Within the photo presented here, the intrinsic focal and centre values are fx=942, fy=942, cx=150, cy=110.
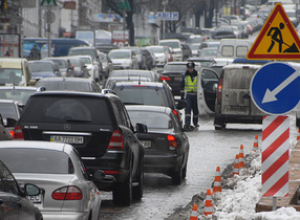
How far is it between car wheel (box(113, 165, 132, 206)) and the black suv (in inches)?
3.6

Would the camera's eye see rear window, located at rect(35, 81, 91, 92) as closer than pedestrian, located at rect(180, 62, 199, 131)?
Yes

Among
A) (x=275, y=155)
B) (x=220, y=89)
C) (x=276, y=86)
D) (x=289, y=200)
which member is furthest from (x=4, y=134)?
(x=220, y=89)

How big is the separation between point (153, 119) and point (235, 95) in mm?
10233

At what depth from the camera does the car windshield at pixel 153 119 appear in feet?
50.0

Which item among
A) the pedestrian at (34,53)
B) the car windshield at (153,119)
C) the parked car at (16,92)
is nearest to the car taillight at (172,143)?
the car windshield at (153,119)

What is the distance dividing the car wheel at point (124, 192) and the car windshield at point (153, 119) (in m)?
2.83

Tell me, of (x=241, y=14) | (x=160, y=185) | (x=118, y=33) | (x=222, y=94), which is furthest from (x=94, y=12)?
(x=160, y=185)

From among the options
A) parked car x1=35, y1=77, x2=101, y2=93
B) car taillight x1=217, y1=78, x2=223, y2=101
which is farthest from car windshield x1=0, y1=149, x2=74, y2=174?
car taillight x1=217, y1=78, x2=223, y2=101

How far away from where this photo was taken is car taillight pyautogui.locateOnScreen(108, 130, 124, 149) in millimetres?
11930

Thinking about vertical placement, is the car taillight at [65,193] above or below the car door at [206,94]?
above

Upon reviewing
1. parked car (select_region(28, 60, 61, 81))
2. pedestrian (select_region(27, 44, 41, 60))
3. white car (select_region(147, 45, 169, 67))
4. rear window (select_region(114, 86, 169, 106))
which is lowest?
white car (select_region(147, 45, 169, 67))

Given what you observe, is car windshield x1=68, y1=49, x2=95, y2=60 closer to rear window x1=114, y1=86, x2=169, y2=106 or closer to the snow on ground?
rear window x1=114, y1=86, x2=169, y2=106

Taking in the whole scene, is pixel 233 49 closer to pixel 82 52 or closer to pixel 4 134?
pixel 82 52

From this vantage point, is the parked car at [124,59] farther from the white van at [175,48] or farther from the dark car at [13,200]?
the dark car at [13,200]
